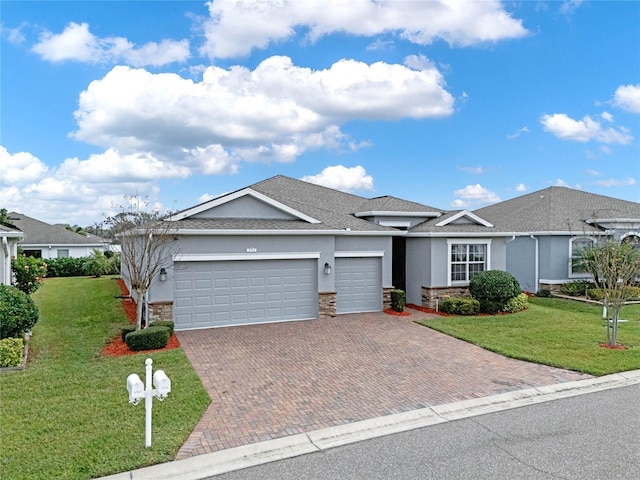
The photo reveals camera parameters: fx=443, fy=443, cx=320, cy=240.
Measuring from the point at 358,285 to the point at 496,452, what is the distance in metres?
10.8

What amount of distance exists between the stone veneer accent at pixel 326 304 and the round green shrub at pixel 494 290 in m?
5.61

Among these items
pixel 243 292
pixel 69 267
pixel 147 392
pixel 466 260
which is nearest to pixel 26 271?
pixel 243 292

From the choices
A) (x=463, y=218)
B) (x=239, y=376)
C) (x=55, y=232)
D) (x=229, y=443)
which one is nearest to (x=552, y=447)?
(x=229, y=443)

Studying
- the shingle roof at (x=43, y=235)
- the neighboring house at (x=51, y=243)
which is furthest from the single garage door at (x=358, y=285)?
the shingle roof at (x=43, y=235)

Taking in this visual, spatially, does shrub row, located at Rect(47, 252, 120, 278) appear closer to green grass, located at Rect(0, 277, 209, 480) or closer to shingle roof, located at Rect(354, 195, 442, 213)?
shingle roof, located at Rect(354, 195, 442, 213)

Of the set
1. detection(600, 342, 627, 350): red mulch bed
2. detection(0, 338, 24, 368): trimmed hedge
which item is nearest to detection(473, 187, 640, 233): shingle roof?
detection(600, 342, 627, 350): red mulch bed

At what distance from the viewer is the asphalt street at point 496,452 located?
211 inches

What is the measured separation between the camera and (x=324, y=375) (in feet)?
30.3

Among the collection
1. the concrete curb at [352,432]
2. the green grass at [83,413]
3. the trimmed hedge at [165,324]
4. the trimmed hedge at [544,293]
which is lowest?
the concrete curb at [352,432]

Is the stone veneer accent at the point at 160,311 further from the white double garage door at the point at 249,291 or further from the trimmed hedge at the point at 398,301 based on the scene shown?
the trimmed hedge at the point at 398,301

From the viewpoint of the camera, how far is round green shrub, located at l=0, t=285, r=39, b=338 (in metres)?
10.2

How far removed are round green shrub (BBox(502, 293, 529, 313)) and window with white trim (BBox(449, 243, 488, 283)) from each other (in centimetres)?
183

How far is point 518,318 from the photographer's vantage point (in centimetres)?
1547

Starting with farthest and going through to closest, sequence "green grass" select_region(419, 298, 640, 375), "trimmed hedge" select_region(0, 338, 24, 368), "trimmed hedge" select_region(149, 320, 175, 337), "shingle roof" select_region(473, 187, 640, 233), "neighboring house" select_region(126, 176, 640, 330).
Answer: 1. "shingle roof" select_region(473, 187, 640, 233)
2. "neighboring house" select_region(126, 176, 640, 330)
3. "trimmed hedge" select_region(149, 320, 175, 337)
4. "green grass" select_region(419, 298, 640, 375)
5. "trimmed hedge" select_region(0, 338, 24, 368)
